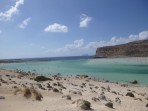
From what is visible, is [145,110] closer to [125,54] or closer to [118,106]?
[118,106]

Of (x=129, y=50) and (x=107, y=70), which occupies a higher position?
(x=129, y=50)

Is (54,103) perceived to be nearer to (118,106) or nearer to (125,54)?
(118,106)

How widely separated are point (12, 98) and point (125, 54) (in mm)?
152895

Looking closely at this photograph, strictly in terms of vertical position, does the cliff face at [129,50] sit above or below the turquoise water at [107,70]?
above

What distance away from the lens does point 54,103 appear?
15000 millimetres

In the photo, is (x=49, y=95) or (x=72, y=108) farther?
(x=49, y=95)

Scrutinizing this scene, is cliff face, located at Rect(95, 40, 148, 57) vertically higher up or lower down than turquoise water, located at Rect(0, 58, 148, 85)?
higher up

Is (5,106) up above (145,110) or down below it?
above

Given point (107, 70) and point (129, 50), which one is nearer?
point (107, 70)

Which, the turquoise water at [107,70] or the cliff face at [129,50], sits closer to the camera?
the turquoise water at [107,70]

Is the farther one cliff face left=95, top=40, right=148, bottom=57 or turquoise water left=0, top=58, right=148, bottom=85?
cliff face left=95, top=40, right=148, bottom=57

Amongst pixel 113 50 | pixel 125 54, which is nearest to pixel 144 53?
pixel 125 54

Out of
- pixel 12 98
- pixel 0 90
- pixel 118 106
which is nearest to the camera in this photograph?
pixel 12 98

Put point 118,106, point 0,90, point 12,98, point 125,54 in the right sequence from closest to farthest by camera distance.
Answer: point 12,98 < point 118,106 < point 0,90 < point 125,54
